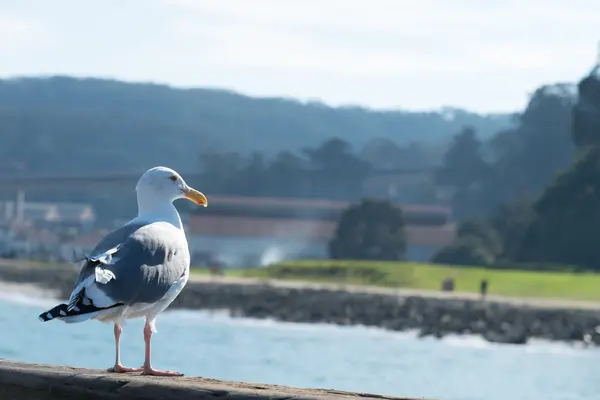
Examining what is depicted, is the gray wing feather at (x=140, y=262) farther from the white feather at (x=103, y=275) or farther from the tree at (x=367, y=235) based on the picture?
the tree at (x=367, y=235)

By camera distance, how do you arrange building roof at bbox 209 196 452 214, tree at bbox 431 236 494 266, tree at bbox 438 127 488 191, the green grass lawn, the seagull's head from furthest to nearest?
tree at bbox 438 127 488 191, building roof at bbox 209 196 452 214, tree at bbox 431 236 494 266, the green grass lawn, the seagull's head

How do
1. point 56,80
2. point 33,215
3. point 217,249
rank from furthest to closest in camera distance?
point 56,80 < point 33,215 < point 217,249

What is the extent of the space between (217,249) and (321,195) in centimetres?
2612

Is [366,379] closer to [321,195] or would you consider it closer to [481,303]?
[481,303]

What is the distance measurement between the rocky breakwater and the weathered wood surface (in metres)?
35.9

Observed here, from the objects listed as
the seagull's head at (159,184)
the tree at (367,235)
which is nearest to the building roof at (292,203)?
the tree at (367,235)

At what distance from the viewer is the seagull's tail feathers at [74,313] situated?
533 centimetres

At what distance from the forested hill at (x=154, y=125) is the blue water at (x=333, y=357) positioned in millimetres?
92063

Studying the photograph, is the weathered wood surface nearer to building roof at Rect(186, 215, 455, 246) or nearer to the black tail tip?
the black tail tip

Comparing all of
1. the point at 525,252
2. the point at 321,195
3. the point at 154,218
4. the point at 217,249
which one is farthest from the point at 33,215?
the point at 154,218

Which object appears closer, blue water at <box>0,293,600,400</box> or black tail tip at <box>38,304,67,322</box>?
black tail tip at <box>38,304,67,322</box>

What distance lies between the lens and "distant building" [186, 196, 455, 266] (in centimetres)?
8981

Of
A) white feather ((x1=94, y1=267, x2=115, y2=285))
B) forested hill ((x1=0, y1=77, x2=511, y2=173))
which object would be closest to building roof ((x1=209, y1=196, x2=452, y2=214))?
forested hill ((x1=0, y1=77, x2=511, y2=173))

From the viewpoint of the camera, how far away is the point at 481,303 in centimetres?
4428
